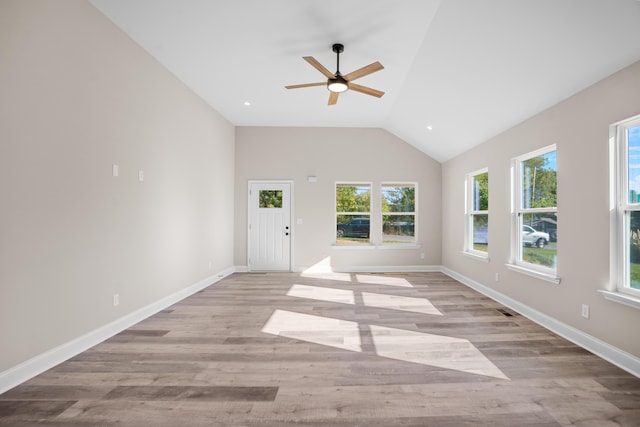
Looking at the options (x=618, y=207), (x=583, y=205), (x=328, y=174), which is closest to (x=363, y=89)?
(x=583, y=205)

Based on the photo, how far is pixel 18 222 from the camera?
2.06 meters

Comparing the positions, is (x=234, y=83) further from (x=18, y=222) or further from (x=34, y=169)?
(x=18, y=222)

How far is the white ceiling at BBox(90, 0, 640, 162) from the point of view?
7.74ft

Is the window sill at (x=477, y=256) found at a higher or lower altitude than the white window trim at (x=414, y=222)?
lower

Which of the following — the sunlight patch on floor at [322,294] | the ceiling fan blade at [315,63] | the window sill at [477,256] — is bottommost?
the sunlight patch on floor at [322,294]

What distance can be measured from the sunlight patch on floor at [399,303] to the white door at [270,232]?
2.38 metres

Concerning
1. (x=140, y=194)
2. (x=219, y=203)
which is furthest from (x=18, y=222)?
(x=219, y=203)

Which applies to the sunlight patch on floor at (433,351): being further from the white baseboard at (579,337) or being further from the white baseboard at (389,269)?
the white baseboard at (389,269)

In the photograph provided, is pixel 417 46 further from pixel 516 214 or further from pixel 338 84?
pixel 516 214

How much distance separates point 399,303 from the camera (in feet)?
13.4

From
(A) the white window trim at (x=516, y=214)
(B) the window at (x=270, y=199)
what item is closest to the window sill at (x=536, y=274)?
(A) the white window trim at (x=516, y=214)

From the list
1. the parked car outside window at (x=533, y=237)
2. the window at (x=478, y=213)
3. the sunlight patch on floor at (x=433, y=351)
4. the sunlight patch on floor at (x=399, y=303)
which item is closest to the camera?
the sunlight patch on floor at (x=433, y=351)

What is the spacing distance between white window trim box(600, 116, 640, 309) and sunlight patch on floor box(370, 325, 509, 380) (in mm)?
1208

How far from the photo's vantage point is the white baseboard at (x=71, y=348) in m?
2.04
